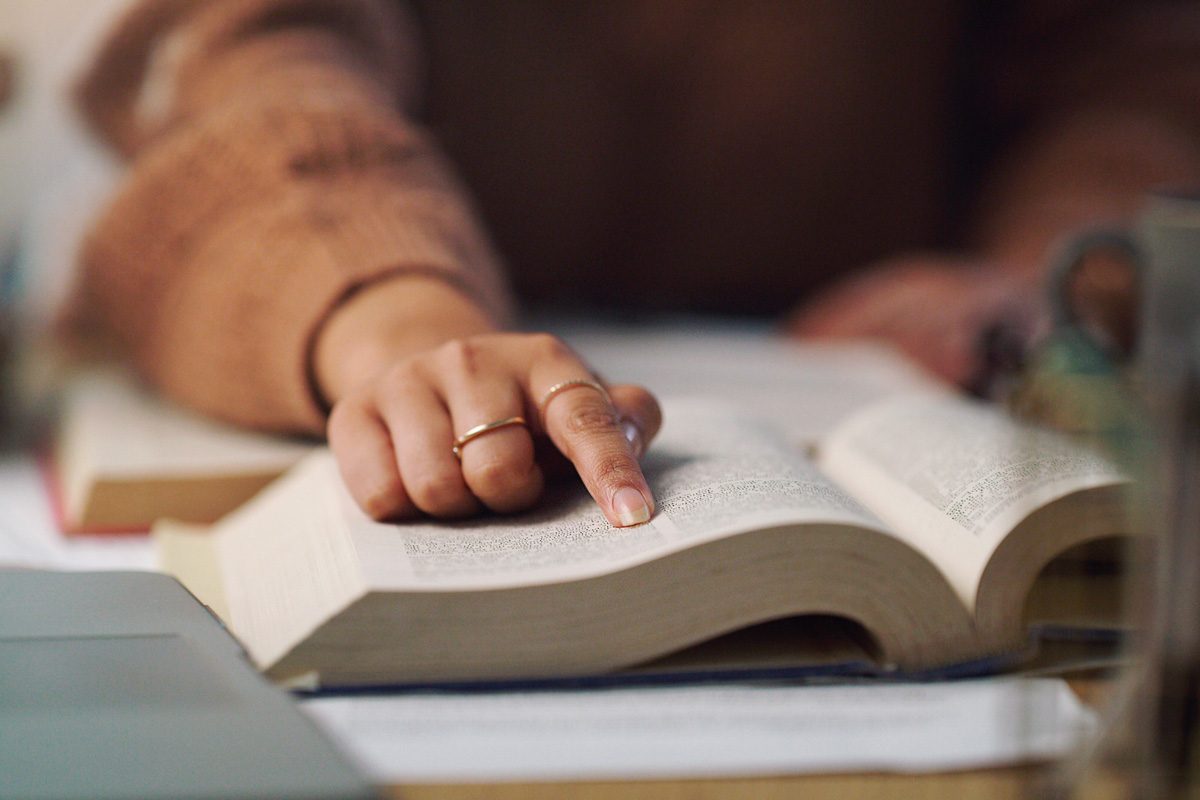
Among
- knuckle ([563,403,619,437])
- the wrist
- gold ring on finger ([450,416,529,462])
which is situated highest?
the wrist

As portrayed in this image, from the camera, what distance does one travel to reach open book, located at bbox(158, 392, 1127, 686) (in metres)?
0.42

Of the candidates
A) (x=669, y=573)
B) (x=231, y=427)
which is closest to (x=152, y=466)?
(x=231, y=427)

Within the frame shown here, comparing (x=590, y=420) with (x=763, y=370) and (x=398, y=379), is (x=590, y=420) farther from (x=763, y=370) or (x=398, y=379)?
(x=763, y=370)

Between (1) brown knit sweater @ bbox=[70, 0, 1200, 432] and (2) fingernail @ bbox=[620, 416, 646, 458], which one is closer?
(2) fingernail @ bbox=[620, 416, 646, 458]

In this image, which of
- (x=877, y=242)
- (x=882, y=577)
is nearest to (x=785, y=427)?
(x=882, y=577)

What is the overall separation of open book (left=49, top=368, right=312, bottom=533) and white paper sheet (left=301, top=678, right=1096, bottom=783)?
302 mm

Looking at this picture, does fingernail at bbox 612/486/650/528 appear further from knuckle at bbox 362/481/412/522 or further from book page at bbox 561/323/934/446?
book page at bbox 561/323/934/446

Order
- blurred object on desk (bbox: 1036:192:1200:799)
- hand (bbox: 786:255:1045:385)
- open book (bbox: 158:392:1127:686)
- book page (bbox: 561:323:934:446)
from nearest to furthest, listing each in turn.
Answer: blurred object on desk (bbox: 1036:192:1200:799), open book (bbox: 158:392:1127:686), book page (bbox: 561:323:934:446), hand (bbox: 786:255:1045:385)

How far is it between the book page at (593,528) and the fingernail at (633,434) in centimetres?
2

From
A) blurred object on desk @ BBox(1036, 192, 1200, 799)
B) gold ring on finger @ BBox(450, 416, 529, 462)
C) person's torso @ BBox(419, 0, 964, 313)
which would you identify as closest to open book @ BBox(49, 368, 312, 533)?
gold ring on finger @ BBox(450, 416, 529, 462)

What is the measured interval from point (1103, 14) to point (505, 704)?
4.47 feet

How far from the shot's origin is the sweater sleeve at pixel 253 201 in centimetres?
73

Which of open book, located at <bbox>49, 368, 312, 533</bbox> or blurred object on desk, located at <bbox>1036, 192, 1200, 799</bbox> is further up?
open book, located at <bbox>49, 368, 312, 533</bbox>

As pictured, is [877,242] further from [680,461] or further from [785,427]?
[680,461]
